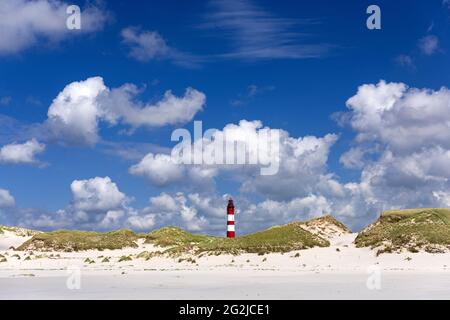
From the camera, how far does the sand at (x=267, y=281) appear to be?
74.4 ft

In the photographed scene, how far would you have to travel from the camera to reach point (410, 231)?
4841 centimetres

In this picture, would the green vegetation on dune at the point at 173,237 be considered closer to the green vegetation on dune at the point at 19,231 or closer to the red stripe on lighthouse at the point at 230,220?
the red stripe on lighthouse at the point at 230,220

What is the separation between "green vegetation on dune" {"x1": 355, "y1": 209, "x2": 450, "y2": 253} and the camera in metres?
45.7

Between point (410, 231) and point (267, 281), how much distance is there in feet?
77.3

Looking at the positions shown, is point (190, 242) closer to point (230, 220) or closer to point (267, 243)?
point (230, 220)

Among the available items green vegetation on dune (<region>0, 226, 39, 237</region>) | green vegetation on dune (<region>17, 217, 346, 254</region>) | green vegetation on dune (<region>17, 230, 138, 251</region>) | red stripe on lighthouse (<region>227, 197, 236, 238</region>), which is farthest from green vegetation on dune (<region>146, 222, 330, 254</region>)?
green vegetation on dune (<region>0, 226, 39, 237</region>)

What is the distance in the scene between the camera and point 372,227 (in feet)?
186

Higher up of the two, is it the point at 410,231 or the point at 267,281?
the point at 410,231

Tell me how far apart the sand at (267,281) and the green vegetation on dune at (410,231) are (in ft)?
4.99

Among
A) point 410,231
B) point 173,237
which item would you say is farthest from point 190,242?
point 410,231

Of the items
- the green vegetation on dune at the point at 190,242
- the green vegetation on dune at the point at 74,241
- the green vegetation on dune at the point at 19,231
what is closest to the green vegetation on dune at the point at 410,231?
the green vegetation on dune at the point at 190,242
